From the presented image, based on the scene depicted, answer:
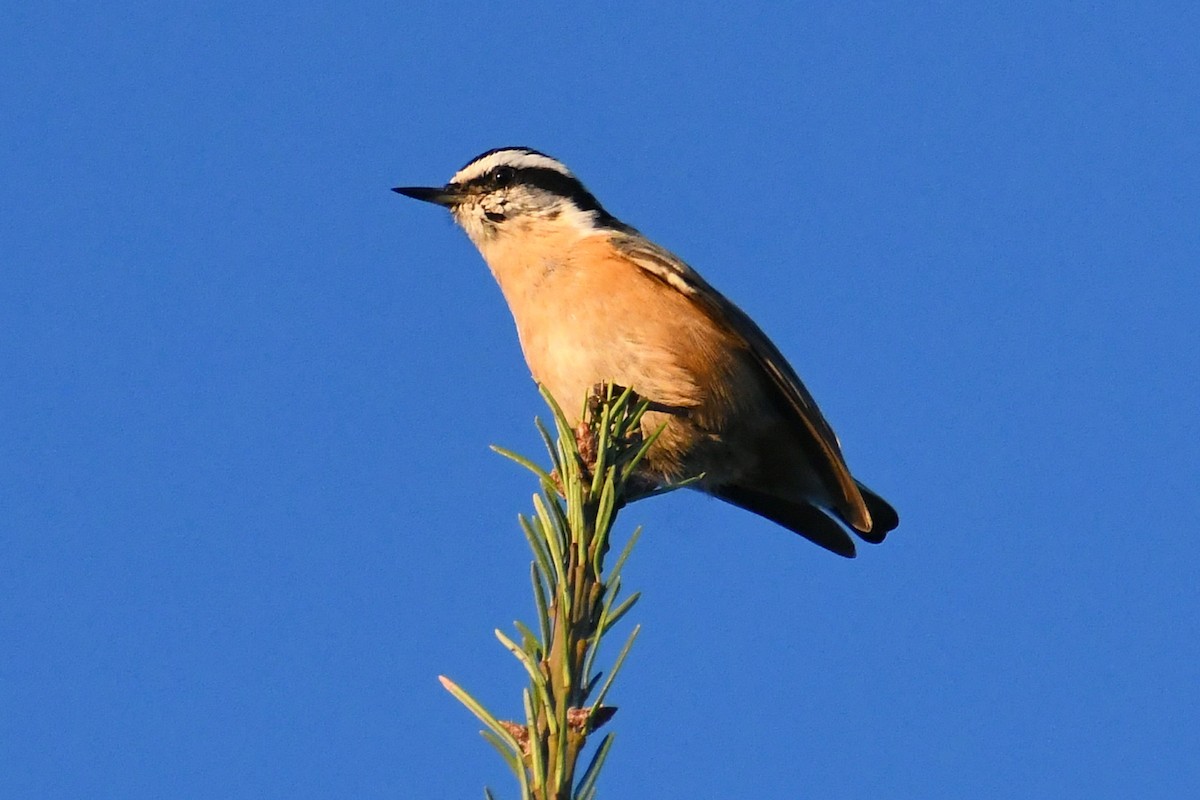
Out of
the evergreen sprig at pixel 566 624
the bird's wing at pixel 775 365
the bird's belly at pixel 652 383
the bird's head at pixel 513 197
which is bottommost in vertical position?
the evergreen sprig at pixel 566 624

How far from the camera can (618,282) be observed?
511 cm

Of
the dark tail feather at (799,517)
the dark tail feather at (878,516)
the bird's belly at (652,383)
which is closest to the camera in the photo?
the bird's belly at (652,383)

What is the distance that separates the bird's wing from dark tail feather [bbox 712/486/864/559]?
156 mm

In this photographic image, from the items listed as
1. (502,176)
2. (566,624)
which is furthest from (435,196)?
(566,624)

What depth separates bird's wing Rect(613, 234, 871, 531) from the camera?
17.0 ft

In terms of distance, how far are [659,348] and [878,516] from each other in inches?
52.9

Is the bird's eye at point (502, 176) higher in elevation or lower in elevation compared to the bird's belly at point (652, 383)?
higher

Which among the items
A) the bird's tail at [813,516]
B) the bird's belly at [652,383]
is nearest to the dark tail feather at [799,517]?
the bird's tail at [813,516]

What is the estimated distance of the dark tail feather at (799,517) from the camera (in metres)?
5.60

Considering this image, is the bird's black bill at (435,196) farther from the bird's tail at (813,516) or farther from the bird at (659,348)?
the bird's tail at (813,516)

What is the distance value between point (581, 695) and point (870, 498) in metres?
3.51

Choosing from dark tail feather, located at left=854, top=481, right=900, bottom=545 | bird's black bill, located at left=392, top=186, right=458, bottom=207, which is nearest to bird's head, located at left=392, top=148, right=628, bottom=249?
bird's black bill, located at left=392, top=186, right=458, bottom=207

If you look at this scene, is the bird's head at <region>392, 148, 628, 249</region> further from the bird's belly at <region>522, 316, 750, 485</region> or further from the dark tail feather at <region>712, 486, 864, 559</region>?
the dark tail feather at <region>712, 486, 864, 559</region>

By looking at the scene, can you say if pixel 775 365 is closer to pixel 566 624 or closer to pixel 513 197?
pixel 513 197
